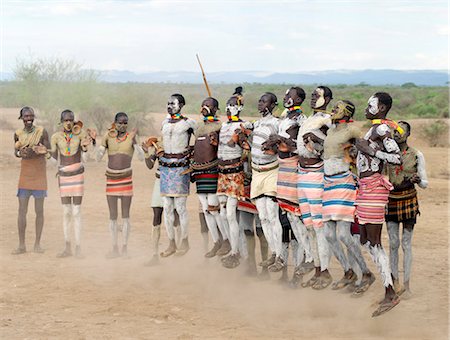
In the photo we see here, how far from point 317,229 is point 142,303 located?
95.2 inches

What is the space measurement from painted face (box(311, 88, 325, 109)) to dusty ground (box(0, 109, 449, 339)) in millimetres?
2355

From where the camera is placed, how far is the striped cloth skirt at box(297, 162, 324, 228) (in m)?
10.0

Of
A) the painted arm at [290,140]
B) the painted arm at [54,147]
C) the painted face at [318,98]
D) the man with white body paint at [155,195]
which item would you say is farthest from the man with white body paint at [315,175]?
the painted arm at [54,147]

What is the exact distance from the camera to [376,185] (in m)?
9.15

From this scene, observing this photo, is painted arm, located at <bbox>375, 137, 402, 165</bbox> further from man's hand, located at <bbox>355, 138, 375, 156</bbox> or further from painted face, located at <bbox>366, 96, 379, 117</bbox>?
painted face, located at <bbox>366, 96, 379, 117</bbox>

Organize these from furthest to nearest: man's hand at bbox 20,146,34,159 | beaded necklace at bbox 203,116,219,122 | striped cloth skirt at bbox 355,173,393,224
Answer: man's hand at bbox 20,146,34,159 < beaded necklace at bbox 203,116,219,122 < striped cloth skirt at bbox 355,173,393,224

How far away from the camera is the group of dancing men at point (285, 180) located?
927cm

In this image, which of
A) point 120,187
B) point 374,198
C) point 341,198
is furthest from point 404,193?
point 120,187

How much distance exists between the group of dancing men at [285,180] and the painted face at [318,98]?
0.01 metres

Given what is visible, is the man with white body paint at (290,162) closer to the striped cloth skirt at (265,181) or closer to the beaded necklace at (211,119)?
the striped cloth skirt at (265,181)

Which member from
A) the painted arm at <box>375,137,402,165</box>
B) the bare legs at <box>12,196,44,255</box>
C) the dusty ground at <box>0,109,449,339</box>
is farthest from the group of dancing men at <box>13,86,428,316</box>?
the bare legs at <box>12,196,44,255</box>

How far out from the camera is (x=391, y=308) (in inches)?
360

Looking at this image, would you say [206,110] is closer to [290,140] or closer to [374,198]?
[290,140]

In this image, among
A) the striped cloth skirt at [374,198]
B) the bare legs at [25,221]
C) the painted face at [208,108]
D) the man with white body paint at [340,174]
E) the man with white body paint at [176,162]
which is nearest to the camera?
the striped cloth skirt at [374,198]
